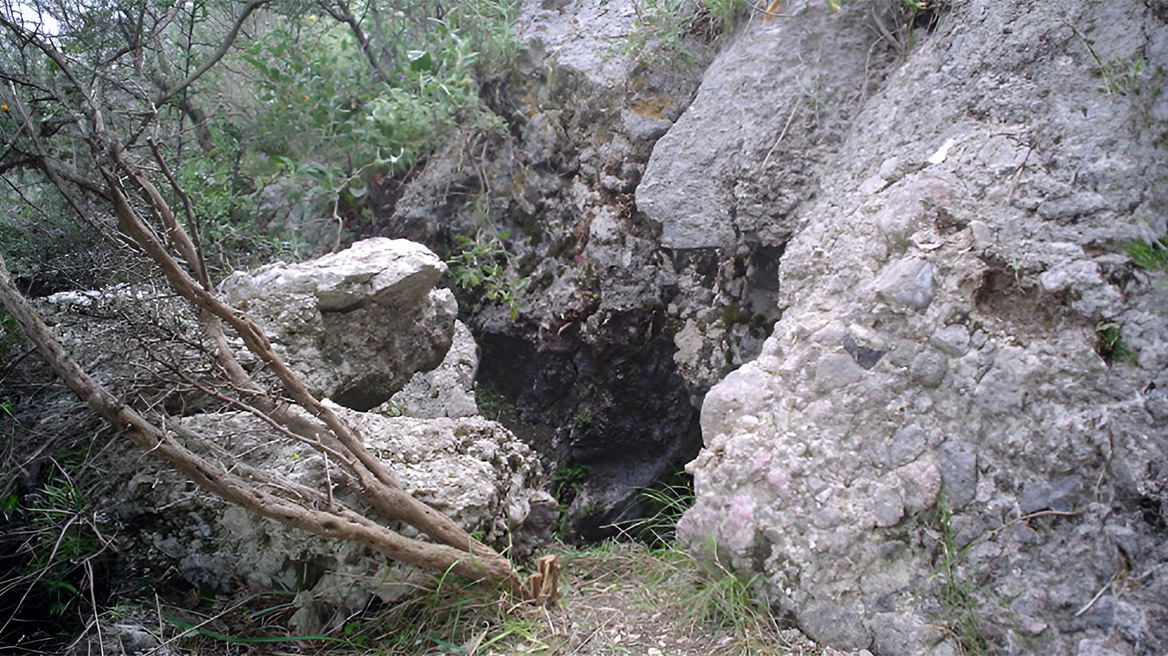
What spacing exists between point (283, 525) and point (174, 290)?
807 mm

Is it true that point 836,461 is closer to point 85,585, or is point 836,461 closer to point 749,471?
point 749,471

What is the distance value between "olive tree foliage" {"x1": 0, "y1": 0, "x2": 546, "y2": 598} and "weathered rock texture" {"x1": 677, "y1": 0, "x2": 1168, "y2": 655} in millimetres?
899

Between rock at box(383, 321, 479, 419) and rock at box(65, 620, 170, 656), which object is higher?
rock at box(65, 620, 170, 656)

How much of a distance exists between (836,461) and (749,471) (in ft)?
0.81

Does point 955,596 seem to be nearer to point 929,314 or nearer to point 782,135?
point 929,314

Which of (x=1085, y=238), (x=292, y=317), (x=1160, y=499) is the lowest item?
(x=1160, y=499)

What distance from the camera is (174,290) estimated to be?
2354 mm

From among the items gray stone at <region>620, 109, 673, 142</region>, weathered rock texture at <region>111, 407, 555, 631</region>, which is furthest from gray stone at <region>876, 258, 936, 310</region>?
gray stone at <region>620, 109, 673, 142</region>

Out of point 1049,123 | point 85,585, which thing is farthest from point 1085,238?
point 85,585

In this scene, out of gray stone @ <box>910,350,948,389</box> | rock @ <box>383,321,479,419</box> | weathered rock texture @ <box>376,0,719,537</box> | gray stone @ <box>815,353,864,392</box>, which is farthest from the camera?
rock @ <box>383,321,479,419</box>

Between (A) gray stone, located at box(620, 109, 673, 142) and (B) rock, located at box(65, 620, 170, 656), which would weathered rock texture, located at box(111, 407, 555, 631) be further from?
(A) gray stone, located at box(620, 109, 673, 142)

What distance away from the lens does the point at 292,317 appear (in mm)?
2777

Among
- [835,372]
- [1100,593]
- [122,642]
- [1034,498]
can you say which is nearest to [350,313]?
[122,642]

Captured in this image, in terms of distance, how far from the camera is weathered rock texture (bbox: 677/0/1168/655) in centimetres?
170
